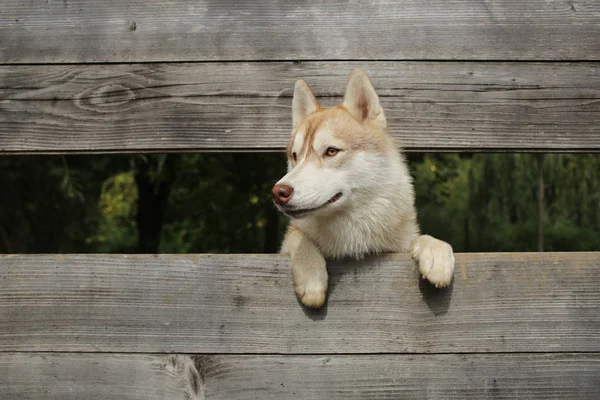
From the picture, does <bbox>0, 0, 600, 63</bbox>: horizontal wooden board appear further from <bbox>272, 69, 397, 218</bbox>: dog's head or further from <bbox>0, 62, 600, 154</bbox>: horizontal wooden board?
<bbox>272, 69, 397, 218</bbox>: dog's head

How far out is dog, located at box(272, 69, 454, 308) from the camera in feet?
7.07

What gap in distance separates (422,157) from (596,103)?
2540 mm

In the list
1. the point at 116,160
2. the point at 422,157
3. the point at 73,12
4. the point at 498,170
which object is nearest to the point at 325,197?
the point at 73,12

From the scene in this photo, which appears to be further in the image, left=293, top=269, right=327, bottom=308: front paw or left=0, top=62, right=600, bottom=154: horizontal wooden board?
left=0, top=62, right=600, bottom=154: horizontal wooden board

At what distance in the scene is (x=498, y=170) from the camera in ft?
20.7

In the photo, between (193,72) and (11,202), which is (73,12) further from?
(11,202)

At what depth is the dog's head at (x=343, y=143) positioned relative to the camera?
86.3 inches

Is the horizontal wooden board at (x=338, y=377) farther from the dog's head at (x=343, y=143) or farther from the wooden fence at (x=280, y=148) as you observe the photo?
the dog's head at (x=343, y=143)

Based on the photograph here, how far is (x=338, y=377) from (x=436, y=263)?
52 cm

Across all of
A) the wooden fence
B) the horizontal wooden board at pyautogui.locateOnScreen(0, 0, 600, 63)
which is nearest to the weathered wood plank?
the wooden fence

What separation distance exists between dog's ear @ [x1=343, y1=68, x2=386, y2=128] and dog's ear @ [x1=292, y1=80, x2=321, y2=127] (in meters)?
0.13

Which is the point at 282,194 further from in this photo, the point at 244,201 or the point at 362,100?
the point at 244,201

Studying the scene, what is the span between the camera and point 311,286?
1.98 m

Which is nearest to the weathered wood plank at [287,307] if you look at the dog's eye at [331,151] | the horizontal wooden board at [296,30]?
the dog's eye at [331,151]
